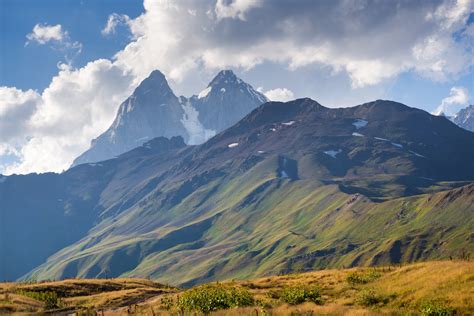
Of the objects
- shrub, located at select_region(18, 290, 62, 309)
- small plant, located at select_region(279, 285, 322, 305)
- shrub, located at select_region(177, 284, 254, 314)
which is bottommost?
small plant, located at select_region(279, 285, 322, 305)

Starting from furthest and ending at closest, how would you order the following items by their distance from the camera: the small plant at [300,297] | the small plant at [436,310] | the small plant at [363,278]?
the small plant at [363,278] → the small plant at [300,297] → the small plant at [436,310]

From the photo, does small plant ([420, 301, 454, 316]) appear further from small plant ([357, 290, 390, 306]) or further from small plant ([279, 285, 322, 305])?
small plant ([279, 285, 322, 305])

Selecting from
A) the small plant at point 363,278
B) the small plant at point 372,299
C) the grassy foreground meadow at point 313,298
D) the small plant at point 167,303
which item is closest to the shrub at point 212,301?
the grassy foreground meadow at point 313,298

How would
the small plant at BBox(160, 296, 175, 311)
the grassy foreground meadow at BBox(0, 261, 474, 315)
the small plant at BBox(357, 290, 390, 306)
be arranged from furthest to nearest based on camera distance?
the small plant at BBox(160, 296, 175, 311)
the small plant at BBox(357, 290, 390, 306)
the grassy foreground meadow at BBox(0, 261, 474, 315)

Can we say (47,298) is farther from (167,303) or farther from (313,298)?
(313,298)

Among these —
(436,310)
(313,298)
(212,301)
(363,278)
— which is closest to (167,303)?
(212,301)

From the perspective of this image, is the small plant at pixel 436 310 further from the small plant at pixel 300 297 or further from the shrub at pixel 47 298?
the shrub at pixel 47 298

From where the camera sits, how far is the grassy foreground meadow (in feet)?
112

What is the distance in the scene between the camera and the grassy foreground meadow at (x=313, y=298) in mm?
34253

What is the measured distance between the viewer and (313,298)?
138 feet

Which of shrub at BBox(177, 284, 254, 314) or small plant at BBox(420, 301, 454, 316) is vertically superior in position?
shrub at BBox(177, 284, 254, 314)

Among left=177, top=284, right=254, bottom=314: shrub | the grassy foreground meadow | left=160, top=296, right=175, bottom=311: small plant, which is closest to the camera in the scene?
the grassy foreground meadow

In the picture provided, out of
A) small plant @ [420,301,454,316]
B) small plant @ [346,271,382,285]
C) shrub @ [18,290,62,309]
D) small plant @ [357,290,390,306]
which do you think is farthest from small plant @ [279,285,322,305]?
shrub @ [18,290,62,309]

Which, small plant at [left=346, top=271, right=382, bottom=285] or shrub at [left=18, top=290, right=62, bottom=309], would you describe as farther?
small plant at [left=346, top=271, right=382, bottom=285]
